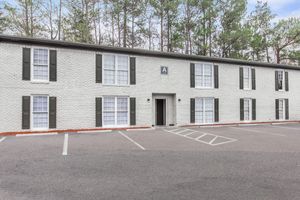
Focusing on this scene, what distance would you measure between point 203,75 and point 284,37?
21587 mm

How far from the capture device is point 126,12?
24359 mm

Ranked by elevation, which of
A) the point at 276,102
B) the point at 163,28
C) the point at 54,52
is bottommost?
the point at 276,102

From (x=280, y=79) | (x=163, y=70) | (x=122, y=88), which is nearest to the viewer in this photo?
(x=122, y=88)

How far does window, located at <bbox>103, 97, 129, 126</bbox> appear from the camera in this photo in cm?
1395

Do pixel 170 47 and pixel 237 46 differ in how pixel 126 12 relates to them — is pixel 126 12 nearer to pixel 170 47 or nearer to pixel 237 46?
pixel 170 47

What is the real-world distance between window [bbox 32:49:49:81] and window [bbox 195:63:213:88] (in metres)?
10.6

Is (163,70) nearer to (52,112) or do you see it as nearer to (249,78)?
(52,112)

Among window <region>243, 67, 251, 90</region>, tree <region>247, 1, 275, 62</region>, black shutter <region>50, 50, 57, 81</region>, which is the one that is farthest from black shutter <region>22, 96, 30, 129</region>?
tree <region>247, 1, 275, 62</region>

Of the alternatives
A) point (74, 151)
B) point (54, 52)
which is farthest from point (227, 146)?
point (54, 52)

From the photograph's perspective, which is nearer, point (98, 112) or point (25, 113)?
point (25, 113)

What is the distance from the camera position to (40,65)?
1246 cm

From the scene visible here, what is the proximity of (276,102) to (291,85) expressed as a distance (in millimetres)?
2754

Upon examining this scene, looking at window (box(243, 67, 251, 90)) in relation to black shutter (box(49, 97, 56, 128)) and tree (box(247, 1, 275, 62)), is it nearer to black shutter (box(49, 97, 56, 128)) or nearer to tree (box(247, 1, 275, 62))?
tree (box(247, 1, 275, 62))

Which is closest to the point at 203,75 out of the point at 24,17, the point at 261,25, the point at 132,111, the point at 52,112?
the point at 132,111
